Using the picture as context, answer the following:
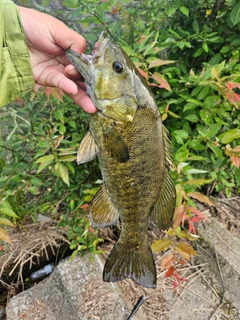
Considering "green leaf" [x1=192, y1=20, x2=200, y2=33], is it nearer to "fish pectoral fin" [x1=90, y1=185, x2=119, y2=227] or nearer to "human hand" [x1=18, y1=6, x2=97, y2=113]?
"human hand" [x1=18, y1=6, x2=97, y2=113]

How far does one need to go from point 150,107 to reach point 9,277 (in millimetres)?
1996

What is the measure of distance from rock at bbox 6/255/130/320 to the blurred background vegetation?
167 millimetres

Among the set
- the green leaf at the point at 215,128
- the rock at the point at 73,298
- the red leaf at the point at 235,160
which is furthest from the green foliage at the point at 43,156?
the red leaf at the point at 235,160

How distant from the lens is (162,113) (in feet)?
7.62

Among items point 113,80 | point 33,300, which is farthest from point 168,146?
point 33,300

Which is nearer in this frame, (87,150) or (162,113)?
Result: (87,150)

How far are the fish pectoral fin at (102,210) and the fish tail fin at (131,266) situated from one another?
7.4 inches

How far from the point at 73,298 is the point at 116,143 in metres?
1.30

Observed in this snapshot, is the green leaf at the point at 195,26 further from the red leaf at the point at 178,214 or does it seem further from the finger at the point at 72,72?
the red leaf at the point at 178,214

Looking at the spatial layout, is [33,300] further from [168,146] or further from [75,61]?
[75,61]

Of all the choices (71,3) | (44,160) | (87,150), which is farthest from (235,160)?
(71,3)

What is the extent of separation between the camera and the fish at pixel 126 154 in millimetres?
1398

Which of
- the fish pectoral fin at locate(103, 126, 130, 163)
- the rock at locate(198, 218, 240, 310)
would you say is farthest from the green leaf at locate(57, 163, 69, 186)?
the rock at locate(198, 218, 240, 310)

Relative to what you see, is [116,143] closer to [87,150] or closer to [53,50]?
[87,150]
